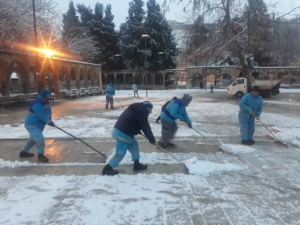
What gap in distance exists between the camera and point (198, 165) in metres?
5.09

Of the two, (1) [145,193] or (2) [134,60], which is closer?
(1) [145,193]

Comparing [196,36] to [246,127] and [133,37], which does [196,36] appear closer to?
[133,37]

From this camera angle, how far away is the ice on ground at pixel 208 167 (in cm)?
491

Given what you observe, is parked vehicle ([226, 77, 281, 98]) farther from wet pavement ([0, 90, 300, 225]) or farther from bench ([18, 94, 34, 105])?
wet pavement ([0, 90, 300, 225])

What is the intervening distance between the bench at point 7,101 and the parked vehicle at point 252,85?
17.8 metres

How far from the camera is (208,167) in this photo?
5.06 metres

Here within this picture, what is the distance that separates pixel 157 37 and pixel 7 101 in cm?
3039

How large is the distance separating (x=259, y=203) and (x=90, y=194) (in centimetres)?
242

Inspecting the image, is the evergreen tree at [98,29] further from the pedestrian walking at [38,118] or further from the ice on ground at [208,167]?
the ice on ground at [208,167]

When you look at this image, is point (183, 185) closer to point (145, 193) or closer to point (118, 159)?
point (145, 193)

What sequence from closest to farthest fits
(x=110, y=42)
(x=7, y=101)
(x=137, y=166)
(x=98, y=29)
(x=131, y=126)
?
(x=131, y=126), (x=137, y=166), (x=7, y=101), (x=98, y=29), (x=110, y=42)

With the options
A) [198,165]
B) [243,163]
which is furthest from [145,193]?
[243,163]

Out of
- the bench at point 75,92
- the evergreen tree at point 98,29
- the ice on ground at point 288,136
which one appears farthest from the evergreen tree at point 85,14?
the ice on ground at point 288,136

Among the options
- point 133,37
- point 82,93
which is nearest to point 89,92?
point 82,93
